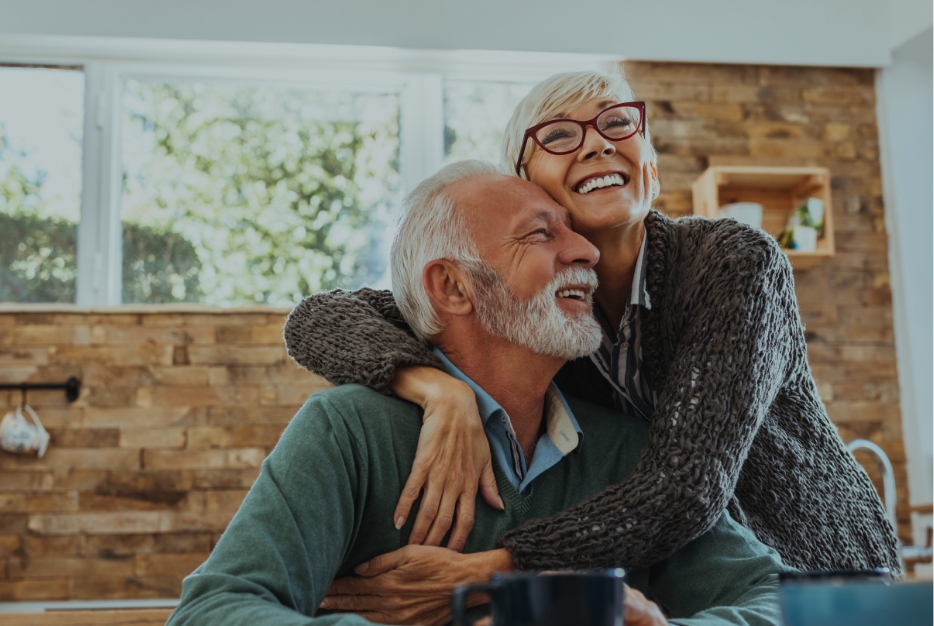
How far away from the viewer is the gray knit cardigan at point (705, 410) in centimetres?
109

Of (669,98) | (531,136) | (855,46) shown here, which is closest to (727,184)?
(669,98)

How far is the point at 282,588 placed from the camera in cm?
91

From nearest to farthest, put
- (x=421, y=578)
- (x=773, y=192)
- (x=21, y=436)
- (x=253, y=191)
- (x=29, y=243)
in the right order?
(x=421, y=578) < (x=21, y=436) < (x=29, y=243) < (x=253, y=191) < (x=773, y=192)

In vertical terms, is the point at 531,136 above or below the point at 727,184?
below

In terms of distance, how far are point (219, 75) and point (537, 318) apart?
9.37 feet

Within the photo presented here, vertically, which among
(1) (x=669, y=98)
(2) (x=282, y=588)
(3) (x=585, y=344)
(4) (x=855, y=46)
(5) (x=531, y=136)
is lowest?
(2) (x=282, y=588)

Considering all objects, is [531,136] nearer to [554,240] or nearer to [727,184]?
[554,240]

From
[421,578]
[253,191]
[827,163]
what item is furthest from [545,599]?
[827,163]

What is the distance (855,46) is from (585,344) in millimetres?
3284

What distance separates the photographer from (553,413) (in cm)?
132

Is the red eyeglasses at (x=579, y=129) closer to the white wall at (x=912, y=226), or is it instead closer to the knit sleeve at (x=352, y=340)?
the knit sleeve at (x=352, y=340)

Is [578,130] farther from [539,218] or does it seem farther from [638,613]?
[638,613]

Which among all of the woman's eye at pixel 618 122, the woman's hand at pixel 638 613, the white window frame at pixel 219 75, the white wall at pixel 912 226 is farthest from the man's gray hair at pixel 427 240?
the white wall at pixel 912 226

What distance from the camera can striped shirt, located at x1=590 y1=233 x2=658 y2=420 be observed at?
140 centimetres
